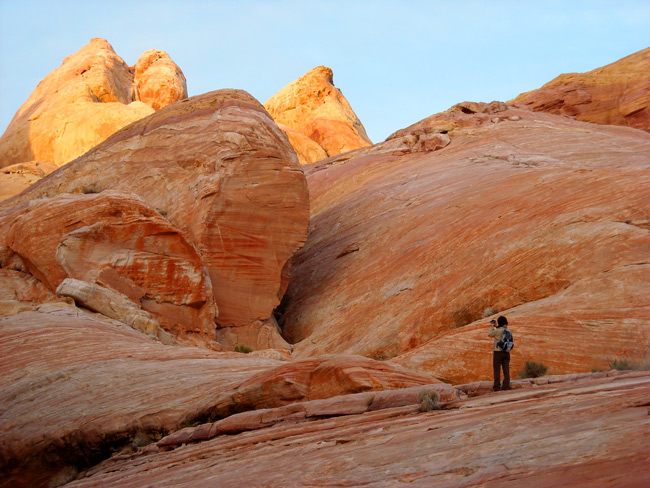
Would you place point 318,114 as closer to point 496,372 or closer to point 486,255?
point 486,255


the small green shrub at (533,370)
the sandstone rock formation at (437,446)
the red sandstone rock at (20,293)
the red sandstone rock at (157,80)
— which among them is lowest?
the small green shrub at (533,370)

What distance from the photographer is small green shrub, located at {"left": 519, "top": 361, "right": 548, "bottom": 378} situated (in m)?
14.1

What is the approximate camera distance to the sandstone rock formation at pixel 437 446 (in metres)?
6.91

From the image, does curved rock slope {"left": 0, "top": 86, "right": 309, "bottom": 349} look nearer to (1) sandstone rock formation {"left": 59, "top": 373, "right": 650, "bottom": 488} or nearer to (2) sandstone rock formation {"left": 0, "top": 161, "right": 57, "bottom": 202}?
(1) sandstone rock formation {"left": 59, "top": 373, "right": 650, "bottom": 488}

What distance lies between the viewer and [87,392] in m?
13.7

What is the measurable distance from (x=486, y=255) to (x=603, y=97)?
34110mm

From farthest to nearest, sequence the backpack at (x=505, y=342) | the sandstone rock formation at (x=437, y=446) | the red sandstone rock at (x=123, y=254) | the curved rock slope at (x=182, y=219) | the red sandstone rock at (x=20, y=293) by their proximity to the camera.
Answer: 1. the curved rock slope at (x=182, y=219)
2. the red sandstone rock at (x=123, y=254)
3. the red sandstone rock at (x=20, y=293)
4. the backpack at (x=505, y=342)
5. the sandstone rock formation at (x=437, y=446)

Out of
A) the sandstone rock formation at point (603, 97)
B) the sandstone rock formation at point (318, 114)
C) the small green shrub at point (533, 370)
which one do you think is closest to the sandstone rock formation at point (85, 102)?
the sandstone rock formation at point (318, 114)

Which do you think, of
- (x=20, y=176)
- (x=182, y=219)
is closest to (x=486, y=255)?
(x=182, y=219)

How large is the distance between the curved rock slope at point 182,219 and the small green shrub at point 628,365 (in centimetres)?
1115

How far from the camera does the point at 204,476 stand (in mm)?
9633

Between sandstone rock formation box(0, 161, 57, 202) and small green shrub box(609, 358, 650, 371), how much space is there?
3471cm

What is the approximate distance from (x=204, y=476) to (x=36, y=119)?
176 feet

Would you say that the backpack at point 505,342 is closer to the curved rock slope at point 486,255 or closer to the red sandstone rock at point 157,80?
the curved rock slope at point 486,255
